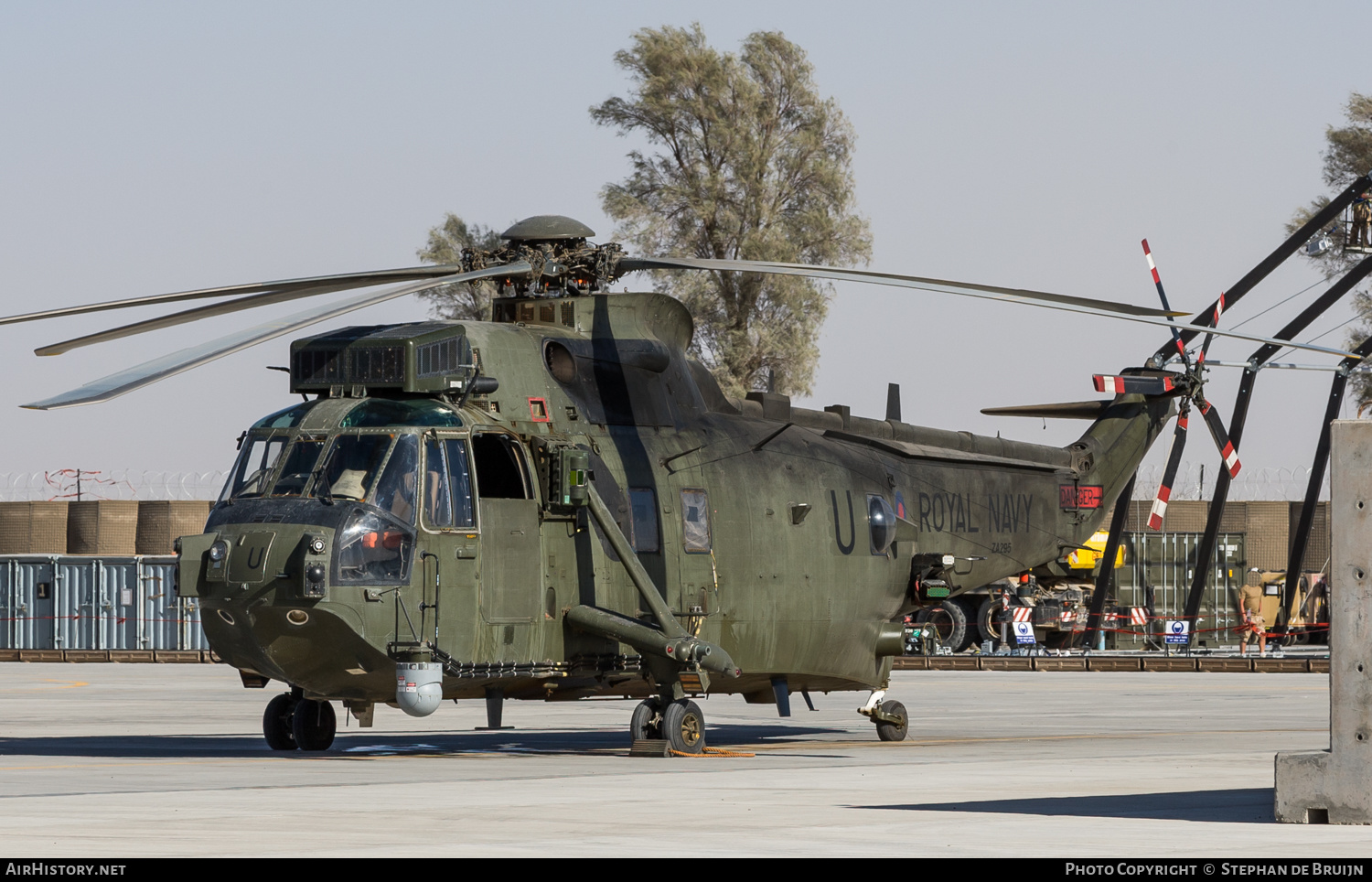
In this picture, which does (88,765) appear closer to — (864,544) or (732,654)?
(732,654)

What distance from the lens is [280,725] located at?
18.3m

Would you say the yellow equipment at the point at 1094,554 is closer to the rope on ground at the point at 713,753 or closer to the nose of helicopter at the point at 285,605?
the rope on ground at the point at 713,753

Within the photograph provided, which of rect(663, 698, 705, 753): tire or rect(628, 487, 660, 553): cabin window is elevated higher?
rect(628, 487, 660, 553): cabin window

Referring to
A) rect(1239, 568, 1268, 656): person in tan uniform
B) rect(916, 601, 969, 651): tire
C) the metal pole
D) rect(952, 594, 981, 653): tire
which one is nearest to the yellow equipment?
the metal pole

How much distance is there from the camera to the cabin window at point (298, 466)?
16.2 metres

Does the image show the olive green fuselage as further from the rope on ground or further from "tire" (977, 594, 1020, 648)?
"tire" (977, 594, 1020, 648)

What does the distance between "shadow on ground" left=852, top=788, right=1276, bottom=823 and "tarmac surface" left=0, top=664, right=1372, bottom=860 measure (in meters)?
0.03

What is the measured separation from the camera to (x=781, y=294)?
54312 mm

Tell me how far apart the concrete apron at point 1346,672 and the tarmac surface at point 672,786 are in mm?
310

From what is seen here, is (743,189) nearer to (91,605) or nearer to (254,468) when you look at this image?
(91,605)

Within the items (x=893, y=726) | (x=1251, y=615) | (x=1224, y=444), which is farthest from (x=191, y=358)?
(x=1251, y=615)

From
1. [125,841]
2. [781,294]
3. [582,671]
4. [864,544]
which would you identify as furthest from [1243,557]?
[125,841]

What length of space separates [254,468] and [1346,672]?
30.8ft

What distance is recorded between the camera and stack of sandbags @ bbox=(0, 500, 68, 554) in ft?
193
